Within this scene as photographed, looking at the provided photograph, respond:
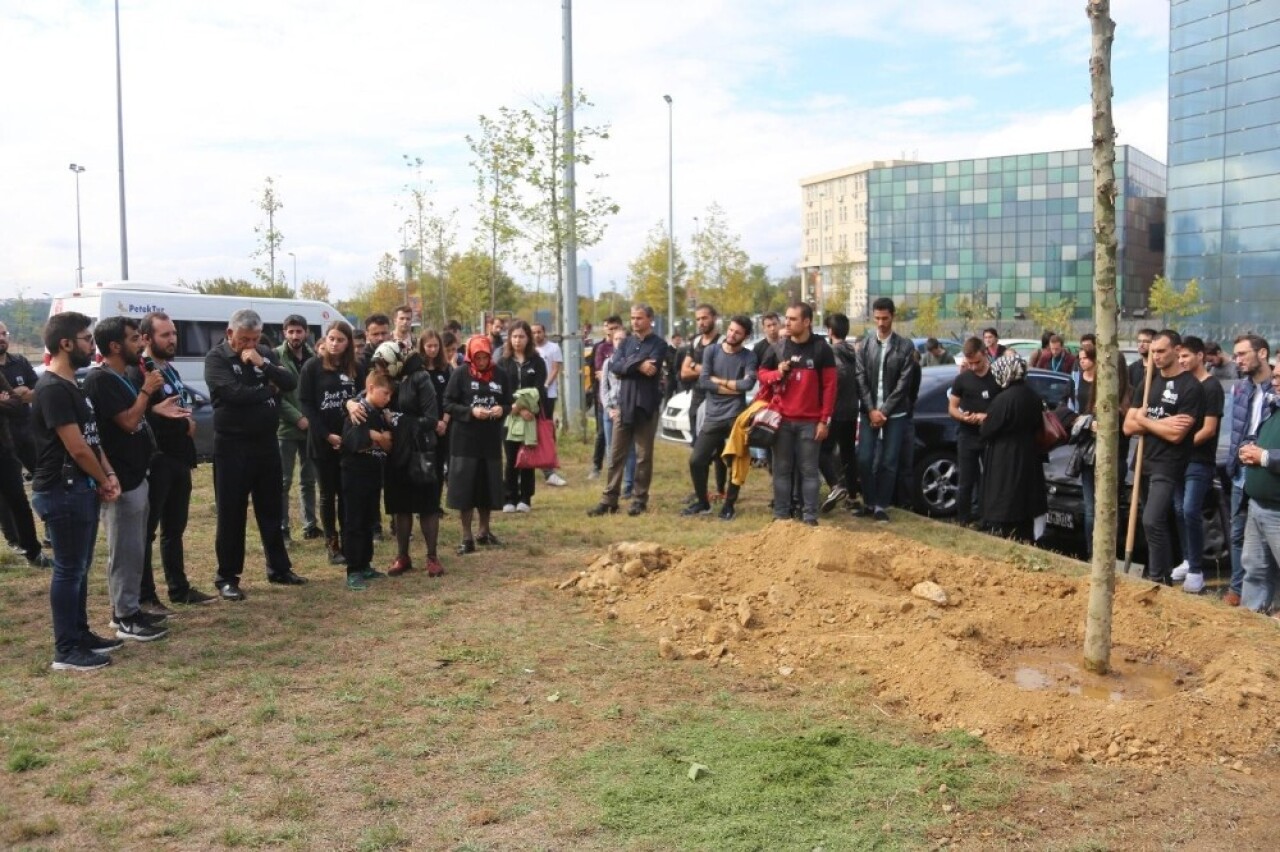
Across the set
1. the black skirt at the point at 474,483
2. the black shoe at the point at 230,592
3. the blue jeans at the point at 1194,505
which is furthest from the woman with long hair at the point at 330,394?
the blue jeans at the point at 1194,505

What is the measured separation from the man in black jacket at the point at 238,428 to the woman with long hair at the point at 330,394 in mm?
838

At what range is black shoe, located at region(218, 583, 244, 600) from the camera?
779cm

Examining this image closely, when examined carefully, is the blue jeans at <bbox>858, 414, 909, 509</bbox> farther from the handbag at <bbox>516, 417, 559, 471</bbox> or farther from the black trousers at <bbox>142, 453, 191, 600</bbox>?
the black trousers at <bbox>142, 453, 191, 600</bbox>

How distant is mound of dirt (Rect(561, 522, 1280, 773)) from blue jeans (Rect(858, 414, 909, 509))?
247 cm

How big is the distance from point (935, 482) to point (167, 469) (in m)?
7.79

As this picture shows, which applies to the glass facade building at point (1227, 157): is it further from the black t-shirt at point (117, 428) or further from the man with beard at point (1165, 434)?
the black t-shirt at point (117, 428)

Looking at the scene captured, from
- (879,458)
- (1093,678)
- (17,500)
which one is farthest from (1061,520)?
(17,500)

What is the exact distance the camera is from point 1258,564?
748 centimetres

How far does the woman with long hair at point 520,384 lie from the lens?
1099 cm

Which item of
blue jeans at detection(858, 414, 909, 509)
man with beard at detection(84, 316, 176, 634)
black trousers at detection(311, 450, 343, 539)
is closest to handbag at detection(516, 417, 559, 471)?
black trousers at detection(311, 450, 343, 539)

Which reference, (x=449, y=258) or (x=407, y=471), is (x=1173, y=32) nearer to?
(x=449, y=258)

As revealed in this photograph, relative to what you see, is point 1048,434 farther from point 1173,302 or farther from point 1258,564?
point 1173,302

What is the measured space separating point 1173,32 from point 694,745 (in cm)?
5452

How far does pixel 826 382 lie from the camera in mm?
9812
